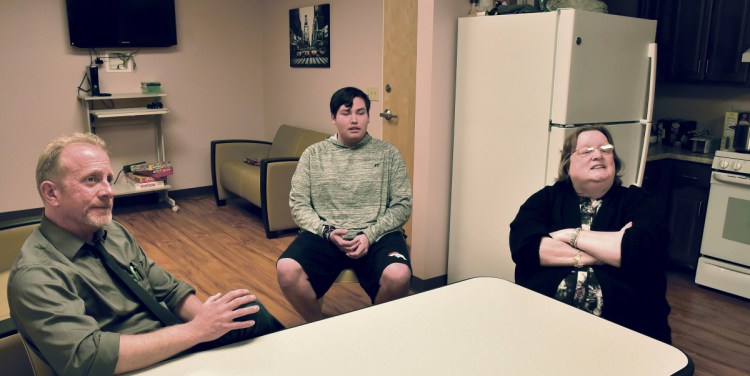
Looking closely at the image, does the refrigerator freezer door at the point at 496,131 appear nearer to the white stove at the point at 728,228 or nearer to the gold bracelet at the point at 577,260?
the gold bracelet at the point at 577,260

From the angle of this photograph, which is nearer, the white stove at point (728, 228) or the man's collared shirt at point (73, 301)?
the man's collared shirt at point (73, 301)

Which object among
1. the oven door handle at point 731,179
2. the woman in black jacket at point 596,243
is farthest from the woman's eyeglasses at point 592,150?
the oven door handle at point 731,179

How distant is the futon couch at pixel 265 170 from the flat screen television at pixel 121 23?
1134 millimetres

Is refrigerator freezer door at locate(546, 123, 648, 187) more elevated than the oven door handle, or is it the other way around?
refrigerator freezer door at locate(546, 123, 648, 187)

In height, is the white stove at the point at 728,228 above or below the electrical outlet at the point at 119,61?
below

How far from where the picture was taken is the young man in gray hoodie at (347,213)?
8.61ft

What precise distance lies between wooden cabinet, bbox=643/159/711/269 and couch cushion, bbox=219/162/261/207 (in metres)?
3.03

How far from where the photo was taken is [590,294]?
1.98 metres

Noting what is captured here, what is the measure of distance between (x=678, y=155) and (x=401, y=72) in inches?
76.9

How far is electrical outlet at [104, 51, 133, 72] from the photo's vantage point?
Answer: 529cm

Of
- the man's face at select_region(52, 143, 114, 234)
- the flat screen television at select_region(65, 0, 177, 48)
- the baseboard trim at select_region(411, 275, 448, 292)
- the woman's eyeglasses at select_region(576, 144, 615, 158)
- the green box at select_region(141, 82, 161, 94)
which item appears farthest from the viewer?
the green box at select_region(141, 82, 161, 94)

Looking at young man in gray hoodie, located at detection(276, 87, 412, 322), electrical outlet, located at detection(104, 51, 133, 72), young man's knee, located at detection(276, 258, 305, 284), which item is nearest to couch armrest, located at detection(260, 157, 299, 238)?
young man in gray hoodie, located at detection(276, 87, 412, 322)

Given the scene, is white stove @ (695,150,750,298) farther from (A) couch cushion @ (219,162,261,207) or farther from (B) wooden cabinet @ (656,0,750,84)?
(A) couch cushion @ (219,162,261,207)

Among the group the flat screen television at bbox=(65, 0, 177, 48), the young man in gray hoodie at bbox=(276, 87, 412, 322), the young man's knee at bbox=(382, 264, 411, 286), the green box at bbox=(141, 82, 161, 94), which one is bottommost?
the young man's knee at bbox=(382, 264, 411, 286)
